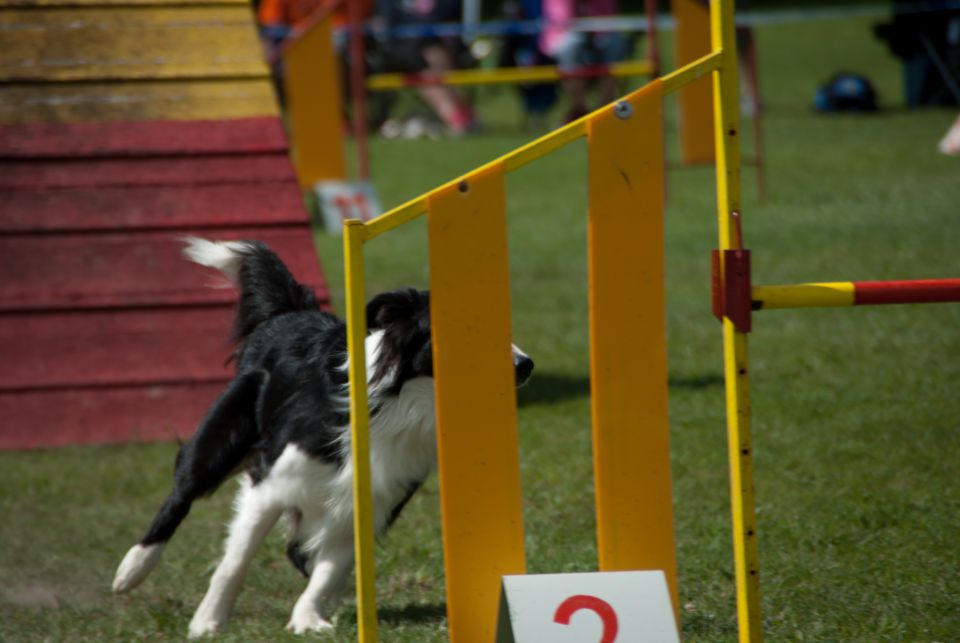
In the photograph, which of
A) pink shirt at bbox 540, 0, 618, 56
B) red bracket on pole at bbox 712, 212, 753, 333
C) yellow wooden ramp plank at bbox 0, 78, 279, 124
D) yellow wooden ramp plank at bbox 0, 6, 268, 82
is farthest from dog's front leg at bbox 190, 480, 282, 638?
pink shirt at bbox 540, 0, 618, 56

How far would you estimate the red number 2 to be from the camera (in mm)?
3078

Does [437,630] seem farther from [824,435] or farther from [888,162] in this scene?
[888,162]

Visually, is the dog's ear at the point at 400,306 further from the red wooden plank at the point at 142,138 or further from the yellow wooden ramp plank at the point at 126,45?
the yellow wooden ramp plank at the point at 126,45

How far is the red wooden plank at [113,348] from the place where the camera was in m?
6.25

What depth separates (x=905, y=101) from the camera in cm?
1627

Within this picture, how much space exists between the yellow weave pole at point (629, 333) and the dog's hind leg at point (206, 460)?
1.50 metres

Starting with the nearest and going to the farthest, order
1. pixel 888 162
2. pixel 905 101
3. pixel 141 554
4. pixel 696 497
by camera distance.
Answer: pixel 141 554 → pixel 696 497 → pixel 888 162 → pixel 905 101

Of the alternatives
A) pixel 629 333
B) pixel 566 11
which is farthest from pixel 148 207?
pixel 566 11

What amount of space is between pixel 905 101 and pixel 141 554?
1399cm

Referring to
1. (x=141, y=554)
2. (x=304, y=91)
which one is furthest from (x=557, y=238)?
(x=141, y=554)

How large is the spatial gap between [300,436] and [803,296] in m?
1.67

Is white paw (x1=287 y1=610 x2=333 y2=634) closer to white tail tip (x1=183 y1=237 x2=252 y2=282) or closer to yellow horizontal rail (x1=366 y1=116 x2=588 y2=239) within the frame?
white tail tip (x1=183 y1=237 x2=252 y2=282)

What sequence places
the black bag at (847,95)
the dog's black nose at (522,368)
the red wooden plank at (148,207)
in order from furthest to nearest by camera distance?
the black bag at (847,95) < the red wooden plank at (148,207) < the dog's black nose at (522,368)

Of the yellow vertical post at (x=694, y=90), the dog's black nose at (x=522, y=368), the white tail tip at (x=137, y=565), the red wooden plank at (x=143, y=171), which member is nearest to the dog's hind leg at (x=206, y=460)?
the white tail tip at (x=137, y=565)
